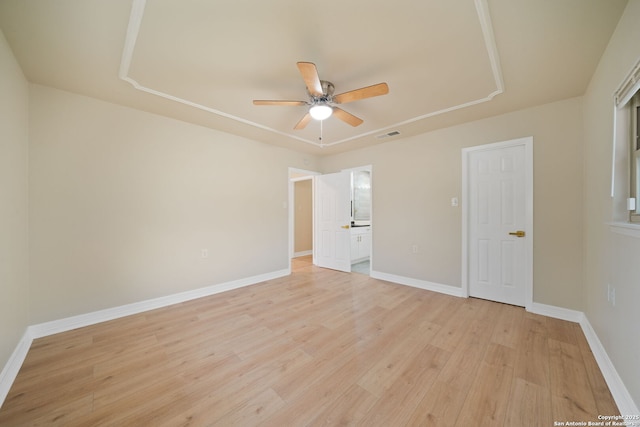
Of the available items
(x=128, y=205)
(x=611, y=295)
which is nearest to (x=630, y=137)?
(x=611, y=295)

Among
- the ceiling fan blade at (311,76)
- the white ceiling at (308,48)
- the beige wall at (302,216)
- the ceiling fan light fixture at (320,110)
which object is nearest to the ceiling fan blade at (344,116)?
the ceiling fan light fixture at (320,110)

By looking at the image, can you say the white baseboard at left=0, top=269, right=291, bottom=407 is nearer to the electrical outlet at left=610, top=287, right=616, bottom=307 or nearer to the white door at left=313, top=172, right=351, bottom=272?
the white door at left=313, top=172, right=351, bottom=272

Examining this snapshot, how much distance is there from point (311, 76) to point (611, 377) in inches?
119

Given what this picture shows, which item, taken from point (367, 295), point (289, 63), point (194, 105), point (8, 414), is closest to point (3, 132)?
point (194, 105)

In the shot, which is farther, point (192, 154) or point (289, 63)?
point (192, 154)

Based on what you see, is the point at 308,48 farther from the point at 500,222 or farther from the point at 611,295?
the point at 500,222

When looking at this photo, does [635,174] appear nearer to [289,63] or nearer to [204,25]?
[289,63]

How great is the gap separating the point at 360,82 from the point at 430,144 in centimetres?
195

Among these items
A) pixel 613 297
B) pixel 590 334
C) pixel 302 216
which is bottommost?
pixel 590 334

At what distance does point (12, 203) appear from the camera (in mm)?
1868

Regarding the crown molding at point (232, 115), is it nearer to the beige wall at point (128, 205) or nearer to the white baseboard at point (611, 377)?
the beige wall at point (128, 205)

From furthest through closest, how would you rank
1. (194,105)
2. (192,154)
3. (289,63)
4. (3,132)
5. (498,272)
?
1. (192,154)
2. (498,272)
3. (194,105)
4. (289,63)
5. (3,132)

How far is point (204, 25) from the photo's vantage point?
1578mm

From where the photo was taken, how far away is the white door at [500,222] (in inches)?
112
